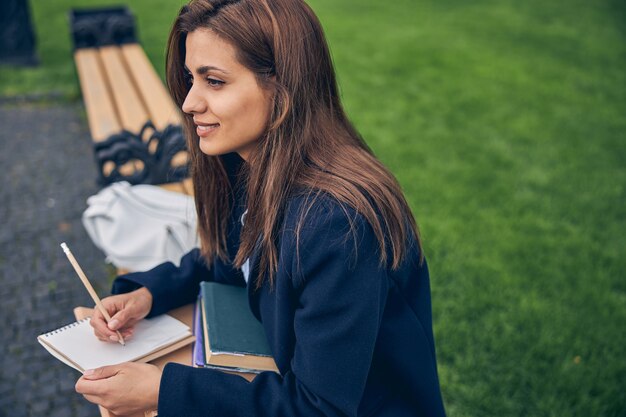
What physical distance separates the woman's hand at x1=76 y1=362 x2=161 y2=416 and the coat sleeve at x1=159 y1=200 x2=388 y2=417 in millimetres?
71

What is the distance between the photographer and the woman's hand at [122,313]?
2.08 meters

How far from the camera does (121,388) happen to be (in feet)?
6.05

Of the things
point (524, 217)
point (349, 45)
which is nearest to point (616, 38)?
point (349, 45)

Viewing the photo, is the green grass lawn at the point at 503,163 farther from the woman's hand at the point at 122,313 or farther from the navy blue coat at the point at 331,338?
the woman's hand at the point at 122,313

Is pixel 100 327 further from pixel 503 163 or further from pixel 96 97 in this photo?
pixel 503 163

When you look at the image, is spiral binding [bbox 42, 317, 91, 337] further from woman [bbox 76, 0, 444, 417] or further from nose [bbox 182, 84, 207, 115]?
nose [bbox 182, 84, 207, 115]

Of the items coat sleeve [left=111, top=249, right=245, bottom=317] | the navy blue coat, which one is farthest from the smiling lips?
coat sleeve [left=111, top=249, right=245, bottom=317]

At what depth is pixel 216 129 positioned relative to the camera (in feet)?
6.50

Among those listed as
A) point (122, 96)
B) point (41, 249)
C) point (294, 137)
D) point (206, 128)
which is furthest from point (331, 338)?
point (122, 96)

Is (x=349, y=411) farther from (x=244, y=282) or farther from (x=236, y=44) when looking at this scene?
(x=236, y=44)

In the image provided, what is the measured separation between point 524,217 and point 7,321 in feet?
12.3

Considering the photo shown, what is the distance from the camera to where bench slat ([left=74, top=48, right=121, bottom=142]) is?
4.34 m

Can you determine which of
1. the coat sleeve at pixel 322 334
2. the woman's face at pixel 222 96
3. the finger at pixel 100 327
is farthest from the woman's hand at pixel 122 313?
the woman's face at pixel 222 96

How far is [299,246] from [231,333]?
52 cm
